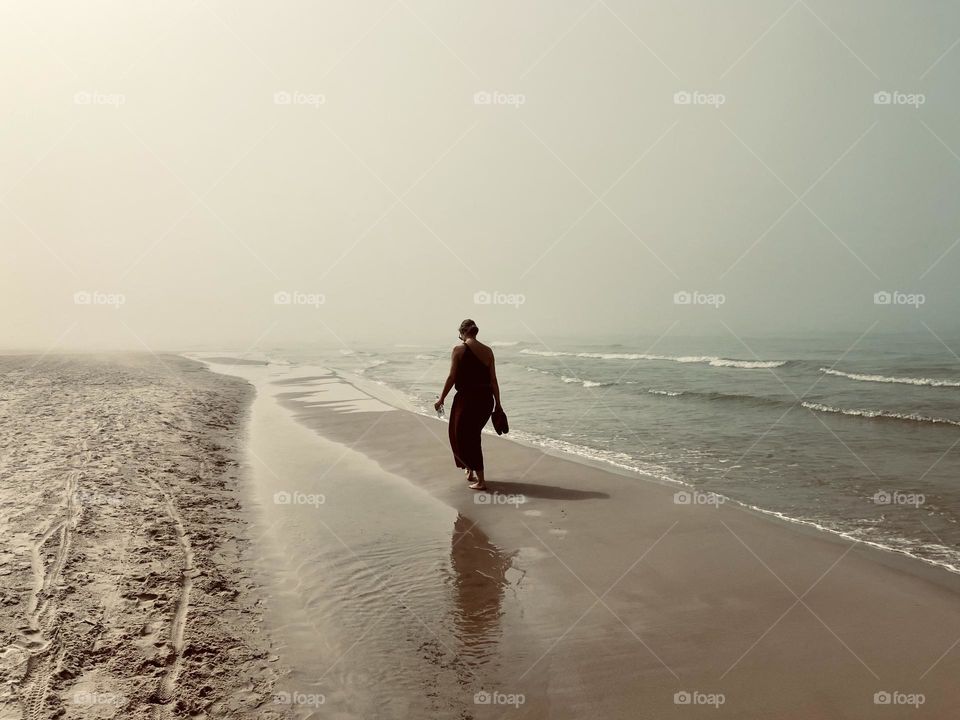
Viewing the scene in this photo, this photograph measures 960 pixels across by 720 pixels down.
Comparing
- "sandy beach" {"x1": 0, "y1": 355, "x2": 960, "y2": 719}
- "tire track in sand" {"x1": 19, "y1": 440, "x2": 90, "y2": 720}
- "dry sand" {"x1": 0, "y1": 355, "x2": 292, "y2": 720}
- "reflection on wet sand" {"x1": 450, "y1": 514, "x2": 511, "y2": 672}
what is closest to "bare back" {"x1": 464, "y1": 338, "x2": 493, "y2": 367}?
"sandy beach" {"x1": 0, "y1": 355, "x2": 960, "y2": 719}

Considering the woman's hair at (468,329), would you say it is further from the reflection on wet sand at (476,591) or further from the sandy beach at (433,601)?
the reflection on wet sand at (476,591)

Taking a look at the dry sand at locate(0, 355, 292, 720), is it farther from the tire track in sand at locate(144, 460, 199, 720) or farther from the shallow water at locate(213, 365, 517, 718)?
the shallow water at locate(213, 365, 517, 718)

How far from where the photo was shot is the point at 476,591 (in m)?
4.75

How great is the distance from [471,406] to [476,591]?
3.45 metres

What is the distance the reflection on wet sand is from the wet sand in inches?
0.7

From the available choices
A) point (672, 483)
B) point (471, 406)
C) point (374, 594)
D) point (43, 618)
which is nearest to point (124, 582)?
point (43, 618)

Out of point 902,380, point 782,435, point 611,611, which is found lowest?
point 611,611

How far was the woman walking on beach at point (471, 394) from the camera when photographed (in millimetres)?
7918

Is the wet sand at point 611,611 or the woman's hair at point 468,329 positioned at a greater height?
the woman's hair at point 468,329

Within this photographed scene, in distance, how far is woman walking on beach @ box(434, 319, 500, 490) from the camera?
7918 mm

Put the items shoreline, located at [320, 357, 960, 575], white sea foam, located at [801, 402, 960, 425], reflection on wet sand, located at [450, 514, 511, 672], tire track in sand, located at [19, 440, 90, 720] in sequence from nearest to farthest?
tire track in sand, located at [19, 440, 90, 720], reflection on wet sand, located at [450, 514, 511, 672], shoreline, located at [320, 357, 960, 575], white sea foam, located at [801, 402, 960, 425]

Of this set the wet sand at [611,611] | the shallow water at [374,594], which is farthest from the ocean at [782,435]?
the shallow water at [374,594]

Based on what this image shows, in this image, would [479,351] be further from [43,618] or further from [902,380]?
[902,380]

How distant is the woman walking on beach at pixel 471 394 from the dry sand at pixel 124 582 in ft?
9.35
